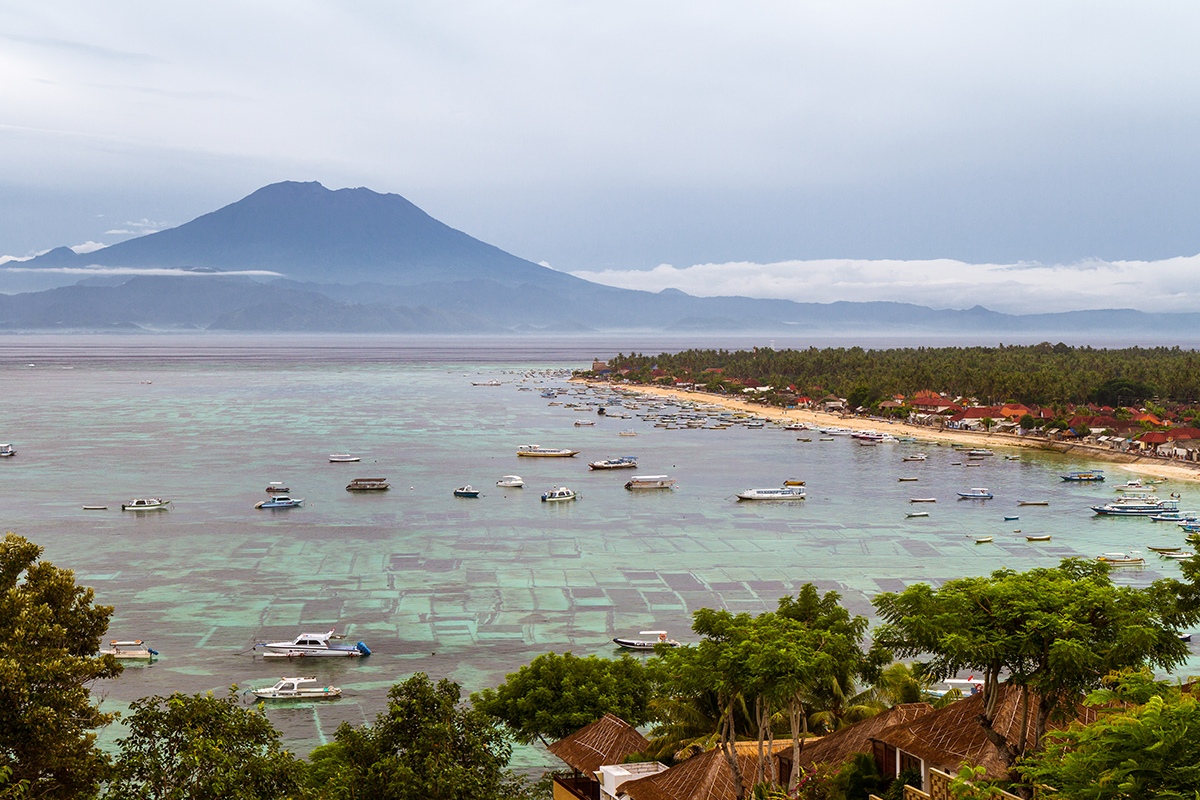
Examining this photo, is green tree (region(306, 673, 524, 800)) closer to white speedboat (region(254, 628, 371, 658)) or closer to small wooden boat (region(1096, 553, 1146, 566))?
white speedboat (region(254, 628, 371, 658))

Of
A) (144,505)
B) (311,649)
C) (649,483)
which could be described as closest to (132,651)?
(311,649)

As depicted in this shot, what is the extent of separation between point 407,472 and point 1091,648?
6053 cm

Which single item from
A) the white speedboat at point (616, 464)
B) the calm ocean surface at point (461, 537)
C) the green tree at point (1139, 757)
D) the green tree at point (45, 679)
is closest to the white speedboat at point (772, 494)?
the calm ocean surface at point (461, 537)

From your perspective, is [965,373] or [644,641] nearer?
[644,641]

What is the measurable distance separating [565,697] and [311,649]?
12.5 metres

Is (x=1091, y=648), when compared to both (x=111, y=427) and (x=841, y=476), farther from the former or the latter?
(x=111, y=427)

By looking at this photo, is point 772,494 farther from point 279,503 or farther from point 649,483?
point 279,503

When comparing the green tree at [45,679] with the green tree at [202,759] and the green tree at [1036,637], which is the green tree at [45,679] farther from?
the green tree at [1036,637]

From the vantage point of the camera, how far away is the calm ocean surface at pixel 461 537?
3095 centimetres

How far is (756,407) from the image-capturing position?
127688mm

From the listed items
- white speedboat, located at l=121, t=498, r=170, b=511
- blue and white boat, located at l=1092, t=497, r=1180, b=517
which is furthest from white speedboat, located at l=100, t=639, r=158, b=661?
blue and white boat, located at l=1092, t=497, r=1180, b=517

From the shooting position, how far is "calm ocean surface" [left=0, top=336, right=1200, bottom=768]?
31.0 metres

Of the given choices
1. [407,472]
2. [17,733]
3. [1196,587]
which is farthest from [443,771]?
[407,472]

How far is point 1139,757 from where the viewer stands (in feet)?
27.2
